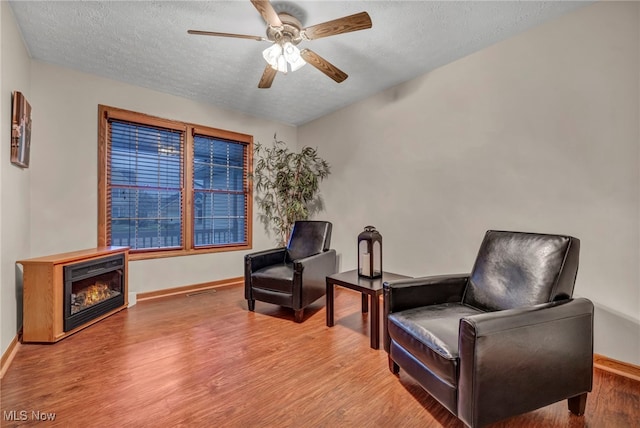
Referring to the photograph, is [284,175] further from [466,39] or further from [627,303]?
[627,303]

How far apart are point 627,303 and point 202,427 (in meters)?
2.73

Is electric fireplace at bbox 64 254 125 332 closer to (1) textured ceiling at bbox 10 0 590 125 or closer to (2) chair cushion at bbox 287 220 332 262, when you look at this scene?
(2) chair cushion at bbox 287 220 332 262

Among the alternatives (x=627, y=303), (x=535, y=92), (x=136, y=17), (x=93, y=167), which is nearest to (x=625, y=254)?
(x=627, y=303)

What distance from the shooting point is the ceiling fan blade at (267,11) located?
5.63 feet

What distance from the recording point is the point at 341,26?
193 centimetres

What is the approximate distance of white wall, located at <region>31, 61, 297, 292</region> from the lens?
292 cm

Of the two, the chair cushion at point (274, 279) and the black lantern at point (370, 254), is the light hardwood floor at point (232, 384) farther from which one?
the black lantern at point (370, 254)

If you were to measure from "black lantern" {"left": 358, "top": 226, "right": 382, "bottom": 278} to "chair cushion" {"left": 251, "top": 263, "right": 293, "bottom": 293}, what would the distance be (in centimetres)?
73

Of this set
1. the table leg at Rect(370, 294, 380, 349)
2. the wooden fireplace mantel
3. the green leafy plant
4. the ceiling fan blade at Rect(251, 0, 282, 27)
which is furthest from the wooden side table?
the wooden fireplace mantel

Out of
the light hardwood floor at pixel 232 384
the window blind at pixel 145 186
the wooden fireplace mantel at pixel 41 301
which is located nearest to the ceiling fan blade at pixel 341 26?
the light hardwood floor at pixel 232 384

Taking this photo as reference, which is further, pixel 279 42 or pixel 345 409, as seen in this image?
pixel 279 42

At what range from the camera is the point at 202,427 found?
149 cm

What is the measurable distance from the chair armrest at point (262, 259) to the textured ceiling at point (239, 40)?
1.97 meters

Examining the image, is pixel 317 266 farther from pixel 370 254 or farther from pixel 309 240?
pixel 370 254
